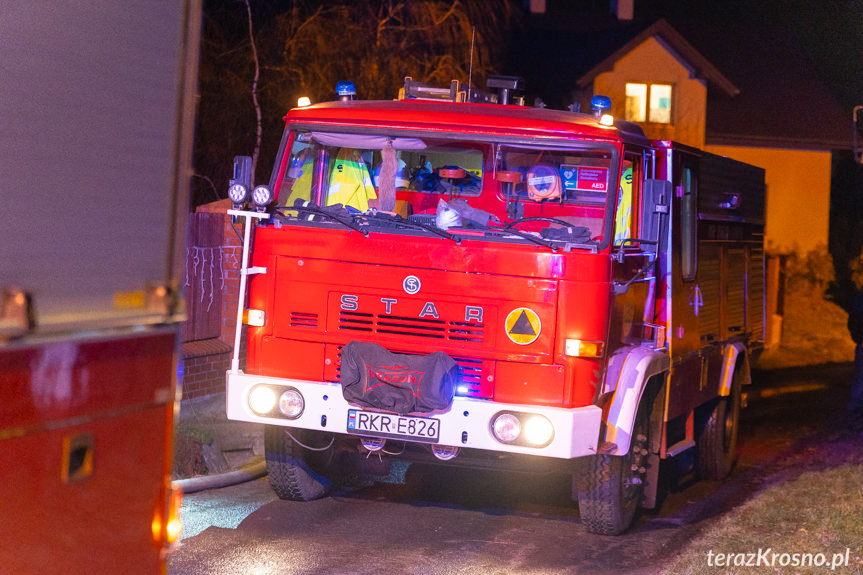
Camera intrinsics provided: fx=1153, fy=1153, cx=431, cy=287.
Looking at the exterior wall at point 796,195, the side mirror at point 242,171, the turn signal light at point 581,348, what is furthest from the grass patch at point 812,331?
the side mirror at point 242,171

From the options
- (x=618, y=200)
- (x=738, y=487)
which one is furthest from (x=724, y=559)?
(x=738, y=487)

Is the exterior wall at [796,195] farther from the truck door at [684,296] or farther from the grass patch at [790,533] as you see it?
the grass patch at [790,533]

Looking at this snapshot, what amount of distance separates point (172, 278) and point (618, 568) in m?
4.22

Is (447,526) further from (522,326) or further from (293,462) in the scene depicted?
(522,326)

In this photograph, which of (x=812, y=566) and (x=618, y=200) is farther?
(x=618, y=200)

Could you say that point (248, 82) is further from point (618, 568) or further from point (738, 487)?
point (618, 568)

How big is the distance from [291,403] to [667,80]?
25935 mm

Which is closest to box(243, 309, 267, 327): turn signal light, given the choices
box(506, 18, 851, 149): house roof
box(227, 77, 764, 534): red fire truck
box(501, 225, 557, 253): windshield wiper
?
box(227, 77, 764, 534): red fire truck

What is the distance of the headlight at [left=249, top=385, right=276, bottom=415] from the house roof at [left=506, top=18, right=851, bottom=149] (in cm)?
2483

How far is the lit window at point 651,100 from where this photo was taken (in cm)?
3123

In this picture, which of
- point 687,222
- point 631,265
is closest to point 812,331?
point 687,222

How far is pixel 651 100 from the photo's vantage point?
31.4 metres

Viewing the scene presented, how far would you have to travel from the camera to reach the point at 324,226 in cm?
738

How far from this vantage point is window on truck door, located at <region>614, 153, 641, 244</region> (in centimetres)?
790
